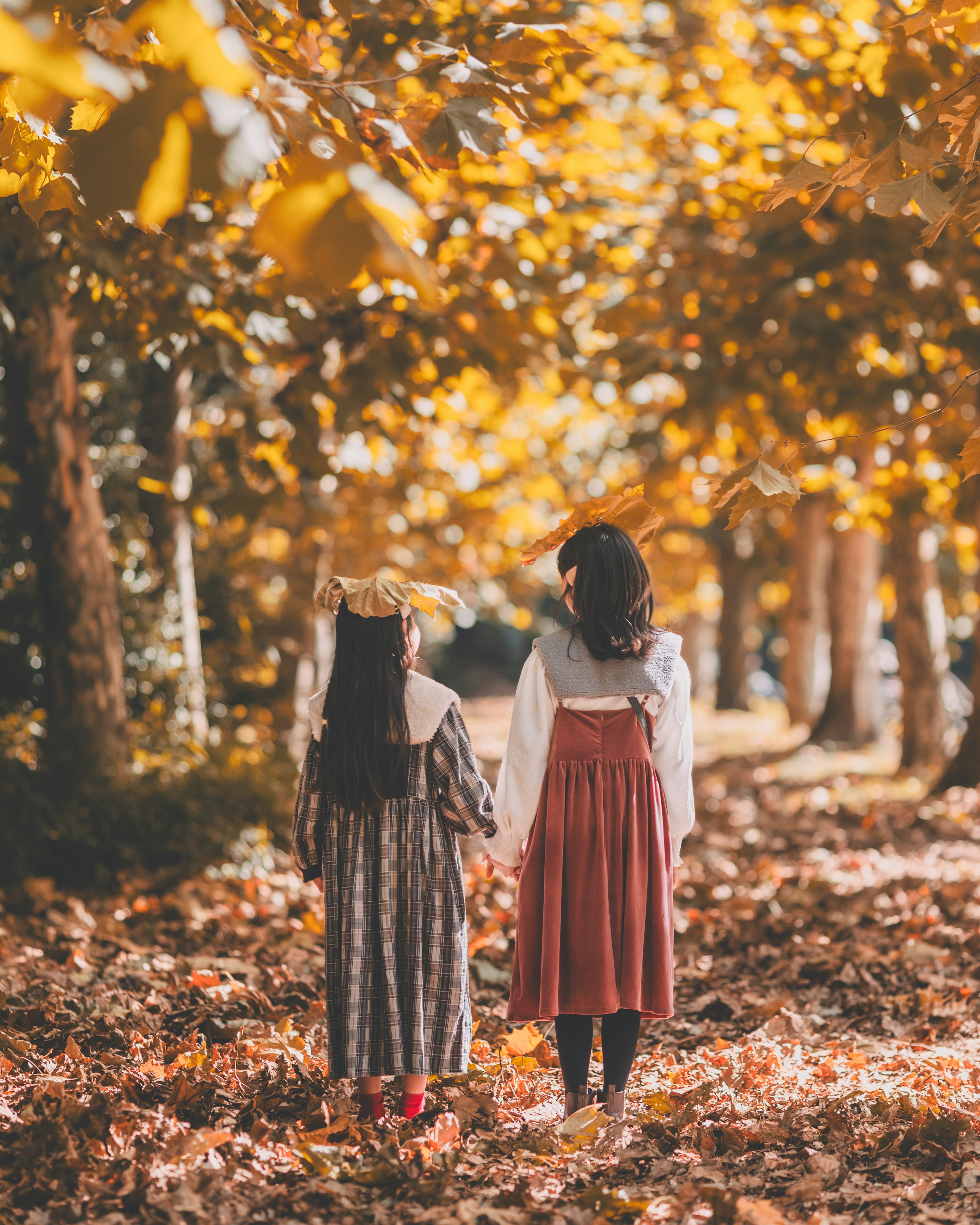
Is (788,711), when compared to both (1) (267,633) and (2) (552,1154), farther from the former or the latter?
(2) (552,1154)

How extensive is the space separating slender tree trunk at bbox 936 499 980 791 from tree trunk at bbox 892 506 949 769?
5.70 feet

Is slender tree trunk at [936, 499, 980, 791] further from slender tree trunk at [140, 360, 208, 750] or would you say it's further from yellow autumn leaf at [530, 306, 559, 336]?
slender tree trunk at [140, 360, 208, 750]

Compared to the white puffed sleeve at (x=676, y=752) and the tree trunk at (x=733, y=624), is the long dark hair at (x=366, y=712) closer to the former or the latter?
the white puffed sleeve at (x=676, y=752)

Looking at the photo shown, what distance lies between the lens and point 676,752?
10.6 ft

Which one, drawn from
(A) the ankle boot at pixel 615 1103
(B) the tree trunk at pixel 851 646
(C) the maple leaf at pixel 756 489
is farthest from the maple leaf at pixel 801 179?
(B) the tree trunk at pixel 851 646

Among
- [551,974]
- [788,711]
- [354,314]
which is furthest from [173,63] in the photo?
[788,711]

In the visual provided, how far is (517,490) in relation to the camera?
14.6 m

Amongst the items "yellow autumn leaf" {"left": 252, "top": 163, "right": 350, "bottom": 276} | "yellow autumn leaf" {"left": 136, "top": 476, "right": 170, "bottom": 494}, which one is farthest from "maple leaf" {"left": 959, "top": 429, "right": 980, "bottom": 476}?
"yellow autumn leaf" {"left": 136, "top": 476, "right": 170, "bottom": 494}

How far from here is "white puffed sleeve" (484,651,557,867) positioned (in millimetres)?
3189

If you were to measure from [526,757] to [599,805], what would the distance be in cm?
26

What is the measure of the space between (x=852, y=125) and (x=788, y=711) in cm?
1205

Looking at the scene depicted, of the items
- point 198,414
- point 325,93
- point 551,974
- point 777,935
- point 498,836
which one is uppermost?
point 198,414

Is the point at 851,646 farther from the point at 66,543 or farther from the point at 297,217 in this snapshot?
the point at 297,217

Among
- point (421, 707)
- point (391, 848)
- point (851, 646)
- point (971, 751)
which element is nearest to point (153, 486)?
point (421, 707)
